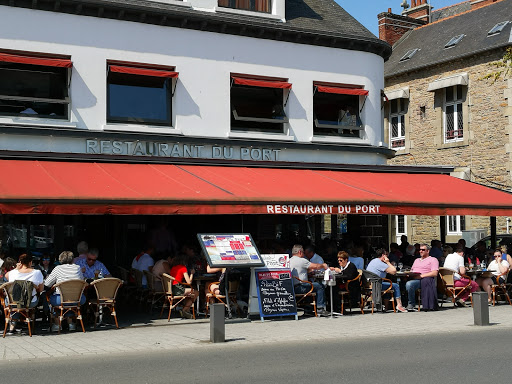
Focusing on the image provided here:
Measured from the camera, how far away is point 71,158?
1485cm

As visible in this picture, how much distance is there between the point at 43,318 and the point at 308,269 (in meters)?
5.07

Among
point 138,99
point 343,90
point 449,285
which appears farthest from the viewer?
point 343,90

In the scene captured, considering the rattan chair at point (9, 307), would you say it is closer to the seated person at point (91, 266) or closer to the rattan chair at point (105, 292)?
the rattan chair at point (105, 292)

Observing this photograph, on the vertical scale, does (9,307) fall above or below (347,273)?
below

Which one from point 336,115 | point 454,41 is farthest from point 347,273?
point 454,41

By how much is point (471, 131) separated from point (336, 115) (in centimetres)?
972

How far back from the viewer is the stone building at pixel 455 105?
2569cm

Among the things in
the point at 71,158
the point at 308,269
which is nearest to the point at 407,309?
the point at 308,269

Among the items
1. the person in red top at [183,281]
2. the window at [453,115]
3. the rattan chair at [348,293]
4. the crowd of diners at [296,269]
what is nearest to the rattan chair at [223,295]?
the crowd of diners at [296,269]

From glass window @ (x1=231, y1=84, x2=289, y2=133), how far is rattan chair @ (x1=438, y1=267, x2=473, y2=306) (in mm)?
5367

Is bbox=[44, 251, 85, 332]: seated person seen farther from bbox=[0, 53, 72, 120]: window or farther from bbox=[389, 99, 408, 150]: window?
bbox=[389, 99, 408, 150]: window

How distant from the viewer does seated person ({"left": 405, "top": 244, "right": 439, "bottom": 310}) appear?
48.2 ft

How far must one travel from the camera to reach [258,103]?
17797 mm

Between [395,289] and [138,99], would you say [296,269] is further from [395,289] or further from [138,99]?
[138,99]
